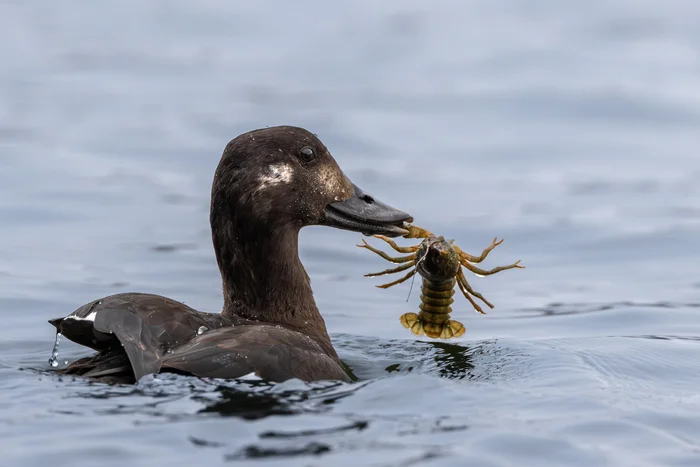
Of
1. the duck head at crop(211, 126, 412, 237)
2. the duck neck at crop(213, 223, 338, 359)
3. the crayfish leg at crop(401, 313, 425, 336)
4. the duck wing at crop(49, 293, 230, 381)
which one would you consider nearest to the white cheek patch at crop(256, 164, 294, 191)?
the duck head at crop(211, 126, 412, 237)

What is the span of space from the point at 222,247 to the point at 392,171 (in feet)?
22.3

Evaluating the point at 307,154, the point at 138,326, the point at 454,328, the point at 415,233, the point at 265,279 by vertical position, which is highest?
the point at 307,154

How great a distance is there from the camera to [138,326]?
21.8 ft

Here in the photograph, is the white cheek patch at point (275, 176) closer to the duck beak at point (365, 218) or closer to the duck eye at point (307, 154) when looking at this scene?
the duck eye at point (307, 154)

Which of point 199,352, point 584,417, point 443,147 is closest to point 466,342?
point 584,417

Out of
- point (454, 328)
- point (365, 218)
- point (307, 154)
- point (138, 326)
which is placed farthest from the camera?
point (454, 328)

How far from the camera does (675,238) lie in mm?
12914

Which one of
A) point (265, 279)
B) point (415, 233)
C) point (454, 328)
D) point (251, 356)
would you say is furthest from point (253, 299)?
point (454, 328)

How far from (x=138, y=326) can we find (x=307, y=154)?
1.70 metres

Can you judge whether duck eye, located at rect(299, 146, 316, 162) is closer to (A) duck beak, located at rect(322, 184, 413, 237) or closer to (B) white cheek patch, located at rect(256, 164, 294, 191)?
(B) white cheek patch, located at rect(256, 164, 294, 191)

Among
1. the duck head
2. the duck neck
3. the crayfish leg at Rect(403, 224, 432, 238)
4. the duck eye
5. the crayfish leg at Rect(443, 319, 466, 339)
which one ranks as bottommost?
the crayfish leg at Rect(443, 319, 466, 339)

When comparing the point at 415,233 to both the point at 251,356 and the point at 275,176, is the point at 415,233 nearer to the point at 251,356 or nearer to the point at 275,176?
the point at 275,176

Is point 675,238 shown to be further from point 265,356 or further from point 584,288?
point 265,356

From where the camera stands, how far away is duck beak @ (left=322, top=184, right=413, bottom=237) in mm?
8094
